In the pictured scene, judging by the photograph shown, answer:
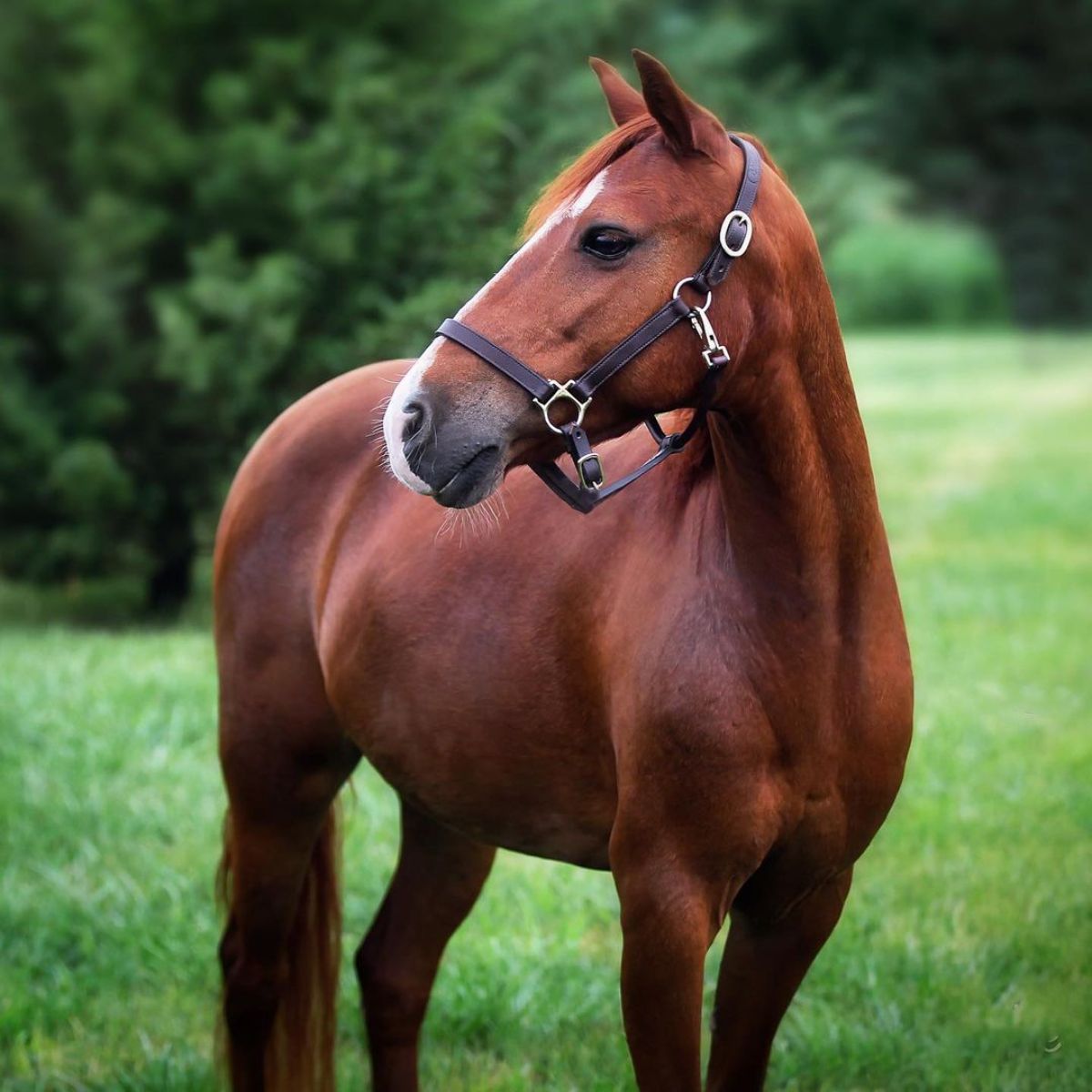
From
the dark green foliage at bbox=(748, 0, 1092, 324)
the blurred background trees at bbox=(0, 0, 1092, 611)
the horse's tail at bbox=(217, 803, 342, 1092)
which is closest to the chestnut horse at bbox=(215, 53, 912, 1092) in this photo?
the horse's tail at bbox=(217, 803, 342, 1092)

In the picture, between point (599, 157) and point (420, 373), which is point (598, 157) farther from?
point (420, 373)

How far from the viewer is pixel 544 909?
4211 mm

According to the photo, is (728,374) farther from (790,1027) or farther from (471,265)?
(471,265)

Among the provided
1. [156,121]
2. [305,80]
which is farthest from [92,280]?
[305,80]

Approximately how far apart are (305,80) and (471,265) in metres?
1.56

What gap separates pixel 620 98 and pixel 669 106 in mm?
222

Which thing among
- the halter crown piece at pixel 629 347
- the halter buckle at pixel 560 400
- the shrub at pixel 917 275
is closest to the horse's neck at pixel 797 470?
the halter crown piece at pixel 629 347

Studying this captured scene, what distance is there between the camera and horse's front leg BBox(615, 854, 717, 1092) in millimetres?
2236

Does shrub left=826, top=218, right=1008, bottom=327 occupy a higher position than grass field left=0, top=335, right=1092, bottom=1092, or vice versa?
shrub left=826, top=218, right=1008, bottom=327

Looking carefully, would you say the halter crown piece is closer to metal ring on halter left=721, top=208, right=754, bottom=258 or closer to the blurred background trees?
metal ring on halter left=721, top=208, right=754, bottom=258

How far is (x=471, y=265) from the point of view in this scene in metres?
6.82


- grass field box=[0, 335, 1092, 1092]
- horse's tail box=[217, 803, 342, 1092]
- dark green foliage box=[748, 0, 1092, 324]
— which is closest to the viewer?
dark green foliage box=[748, 0, 1092, 324]

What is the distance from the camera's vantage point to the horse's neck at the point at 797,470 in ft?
7.29

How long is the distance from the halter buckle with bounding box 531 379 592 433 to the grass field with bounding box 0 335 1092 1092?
0.89 metres
